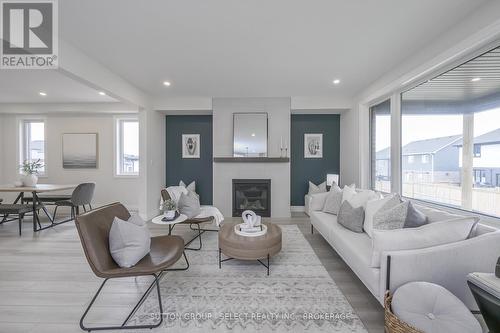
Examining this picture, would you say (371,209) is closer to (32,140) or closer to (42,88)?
(42,88)

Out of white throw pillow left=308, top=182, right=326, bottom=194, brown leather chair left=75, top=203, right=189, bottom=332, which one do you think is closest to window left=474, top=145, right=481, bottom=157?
white throw pillow left=308, top=182, right=326, bottom=194

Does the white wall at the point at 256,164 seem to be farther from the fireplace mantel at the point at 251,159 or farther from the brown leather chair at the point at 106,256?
the brown leather chair at the point at 106,256

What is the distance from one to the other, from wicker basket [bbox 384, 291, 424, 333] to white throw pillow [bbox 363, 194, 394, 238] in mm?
911

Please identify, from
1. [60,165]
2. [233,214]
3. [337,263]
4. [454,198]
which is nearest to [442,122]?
[454,198]

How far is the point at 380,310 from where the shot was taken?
175 centimetres

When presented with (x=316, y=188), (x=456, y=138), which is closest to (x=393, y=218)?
(x=456, y=138)

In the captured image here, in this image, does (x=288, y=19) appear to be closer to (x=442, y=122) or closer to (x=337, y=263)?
(x=442, y=122)

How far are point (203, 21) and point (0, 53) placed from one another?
2900 mm

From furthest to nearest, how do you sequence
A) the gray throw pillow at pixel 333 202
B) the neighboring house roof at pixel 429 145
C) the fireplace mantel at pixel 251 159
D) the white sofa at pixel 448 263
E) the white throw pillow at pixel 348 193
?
the fireplace mantel at pixel 251 159
the gray throw pillow at pixel 333 202
the white throw pillow at pixel 348 193
the neighboring house roof at pixel 429 145
the white sofa at pixel 448 263

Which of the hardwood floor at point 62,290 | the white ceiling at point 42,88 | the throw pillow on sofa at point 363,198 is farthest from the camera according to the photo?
the white ceiling at point 42,88

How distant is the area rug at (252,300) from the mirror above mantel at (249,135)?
2608 mm

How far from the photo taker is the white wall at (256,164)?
4.71 m

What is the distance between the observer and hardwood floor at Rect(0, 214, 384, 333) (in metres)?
1.65

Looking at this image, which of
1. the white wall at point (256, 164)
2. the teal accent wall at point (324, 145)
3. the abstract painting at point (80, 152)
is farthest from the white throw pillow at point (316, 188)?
the abstract painting at point (80, 152)
